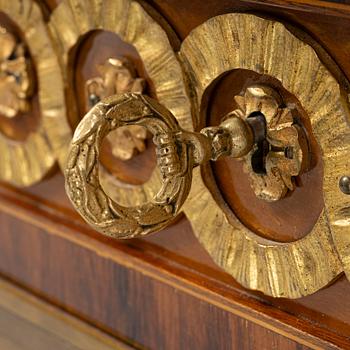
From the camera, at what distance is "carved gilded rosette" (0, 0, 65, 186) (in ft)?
2.97

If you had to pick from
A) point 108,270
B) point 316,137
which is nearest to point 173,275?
point 108,270

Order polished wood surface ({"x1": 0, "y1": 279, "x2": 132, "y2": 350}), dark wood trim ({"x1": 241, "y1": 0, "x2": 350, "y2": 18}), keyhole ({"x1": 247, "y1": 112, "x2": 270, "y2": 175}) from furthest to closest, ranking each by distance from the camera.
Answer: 1. polished wood surface ({"x1": 0, "y1": 279, "x2": 132, "y2": 350})
2. keyhole ({"x1": 247, "y1": 112, "x2": 270, "y2": 175})
3. dark wood trim ({"x1": 241, "y1": 0, "x2": 350, "y2": 18})

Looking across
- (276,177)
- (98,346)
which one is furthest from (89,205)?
(98,346)

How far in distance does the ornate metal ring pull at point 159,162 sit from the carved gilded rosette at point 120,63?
8 centimetres

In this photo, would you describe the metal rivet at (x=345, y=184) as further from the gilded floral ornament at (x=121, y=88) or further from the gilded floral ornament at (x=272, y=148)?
the gilded floral ornament at (x=121, y=88)

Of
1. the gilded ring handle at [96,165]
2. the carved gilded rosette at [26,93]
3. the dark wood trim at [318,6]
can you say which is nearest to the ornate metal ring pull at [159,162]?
the gilded ring handle at [96,165]

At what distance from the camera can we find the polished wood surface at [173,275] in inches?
27.9

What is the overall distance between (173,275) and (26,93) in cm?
24

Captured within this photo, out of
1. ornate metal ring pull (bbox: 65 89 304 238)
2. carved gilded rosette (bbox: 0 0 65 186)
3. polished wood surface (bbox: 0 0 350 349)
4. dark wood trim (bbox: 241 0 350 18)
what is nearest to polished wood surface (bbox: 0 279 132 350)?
polished wood surface (bbox: 0 0 350 349)

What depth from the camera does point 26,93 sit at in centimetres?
94

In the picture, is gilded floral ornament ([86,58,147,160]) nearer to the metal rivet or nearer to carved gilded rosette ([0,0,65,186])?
carved gilded rosette ([0,0,65,186])

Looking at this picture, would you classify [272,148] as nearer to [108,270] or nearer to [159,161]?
[159,161]

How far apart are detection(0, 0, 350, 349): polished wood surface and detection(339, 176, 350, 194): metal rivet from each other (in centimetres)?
3

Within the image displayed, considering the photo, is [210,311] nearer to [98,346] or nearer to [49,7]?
[98,346]
